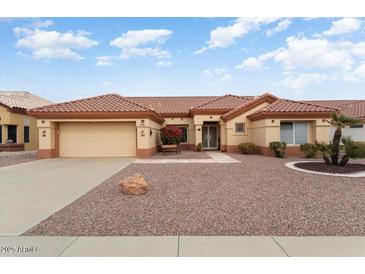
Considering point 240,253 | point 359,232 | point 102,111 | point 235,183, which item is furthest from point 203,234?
point 102,111

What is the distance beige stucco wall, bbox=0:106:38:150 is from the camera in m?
23.2

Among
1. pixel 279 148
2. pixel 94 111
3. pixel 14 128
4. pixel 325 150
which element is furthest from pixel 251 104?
pixel 14 128

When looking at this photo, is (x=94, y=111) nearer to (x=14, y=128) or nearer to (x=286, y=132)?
(x=14, y=128)

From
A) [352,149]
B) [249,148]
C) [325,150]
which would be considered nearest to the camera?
[352,149]

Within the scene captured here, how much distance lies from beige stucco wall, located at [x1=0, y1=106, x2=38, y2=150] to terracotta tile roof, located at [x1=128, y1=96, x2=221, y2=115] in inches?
458

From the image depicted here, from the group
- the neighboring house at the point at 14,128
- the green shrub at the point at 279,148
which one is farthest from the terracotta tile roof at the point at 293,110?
the neighboring house at the point at 14,128

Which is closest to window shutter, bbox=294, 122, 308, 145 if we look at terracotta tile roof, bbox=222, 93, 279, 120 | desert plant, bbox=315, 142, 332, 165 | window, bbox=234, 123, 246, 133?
terracotta tile roof, bbox=222, 93, 279, 120

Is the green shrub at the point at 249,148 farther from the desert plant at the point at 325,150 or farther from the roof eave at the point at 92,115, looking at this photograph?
the roof eave at the point at 92,115

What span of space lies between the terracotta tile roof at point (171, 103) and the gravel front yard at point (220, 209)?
1692cm

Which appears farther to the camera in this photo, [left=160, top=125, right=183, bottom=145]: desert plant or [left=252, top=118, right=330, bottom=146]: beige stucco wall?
[left=160, top=125, right=183, bottom=145]: desert plant

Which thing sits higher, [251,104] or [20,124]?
[251,104]

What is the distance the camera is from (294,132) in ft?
58.3

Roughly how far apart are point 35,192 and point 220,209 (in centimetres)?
590

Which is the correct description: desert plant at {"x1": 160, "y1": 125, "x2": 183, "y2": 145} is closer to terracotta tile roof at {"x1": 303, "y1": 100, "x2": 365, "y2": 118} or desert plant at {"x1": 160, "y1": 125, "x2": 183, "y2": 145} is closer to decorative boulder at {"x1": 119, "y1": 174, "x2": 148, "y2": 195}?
decorative boulder at {"x1": 119, "y1": 174, "x2": 148, "y2": 195}
